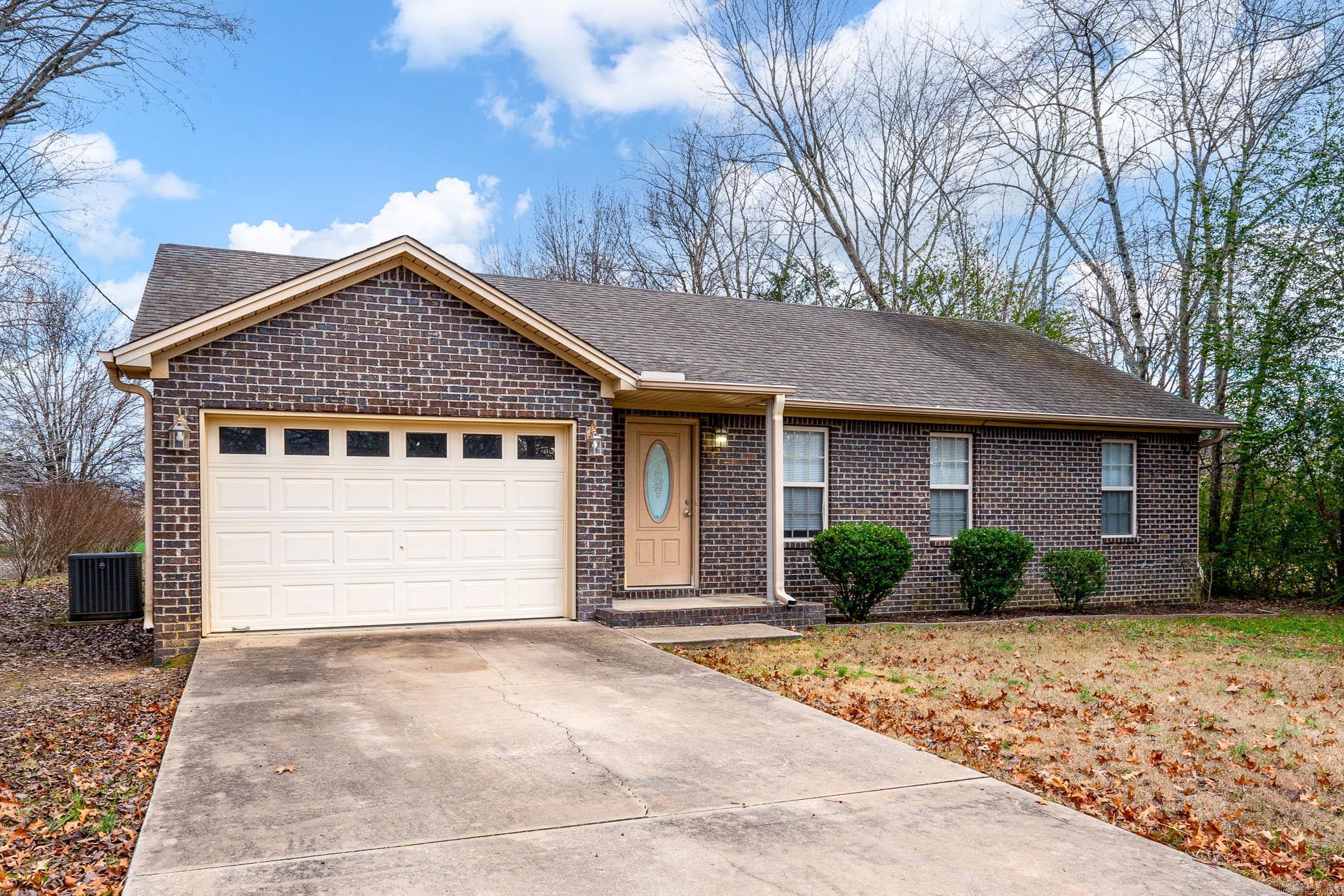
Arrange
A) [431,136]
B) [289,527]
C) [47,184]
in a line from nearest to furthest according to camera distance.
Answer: [289,527], [47,184], [431,136]

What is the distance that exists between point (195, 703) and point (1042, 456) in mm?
11853

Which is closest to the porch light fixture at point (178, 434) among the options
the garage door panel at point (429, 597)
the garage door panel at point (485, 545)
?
the garage door panel at point (429, 597)

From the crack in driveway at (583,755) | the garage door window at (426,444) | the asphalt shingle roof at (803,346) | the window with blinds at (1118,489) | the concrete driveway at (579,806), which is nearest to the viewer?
the concrete driveway at (579,806)

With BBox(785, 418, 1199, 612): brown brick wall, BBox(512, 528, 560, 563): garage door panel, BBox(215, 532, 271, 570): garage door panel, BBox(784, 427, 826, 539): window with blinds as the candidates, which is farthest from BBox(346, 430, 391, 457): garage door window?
BBox(785, 418, 1199, 612): brown brick wall

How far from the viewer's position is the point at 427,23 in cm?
1927

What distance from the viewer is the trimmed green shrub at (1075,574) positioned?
13664mm

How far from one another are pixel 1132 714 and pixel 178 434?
27.2 feet

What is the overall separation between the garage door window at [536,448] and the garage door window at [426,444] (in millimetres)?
805

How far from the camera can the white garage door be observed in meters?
9.07

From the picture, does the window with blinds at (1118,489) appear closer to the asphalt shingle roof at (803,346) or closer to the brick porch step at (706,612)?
the asphalt shingle roof at (803,346)

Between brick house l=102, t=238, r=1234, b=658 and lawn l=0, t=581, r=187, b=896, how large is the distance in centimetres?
107

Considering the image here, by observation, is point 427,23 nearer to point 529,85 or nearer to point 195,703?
point 529,85

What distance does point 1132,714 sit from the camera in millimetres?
6992

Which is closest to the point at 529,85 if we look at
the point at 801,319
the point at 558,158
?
the point at 558,158
